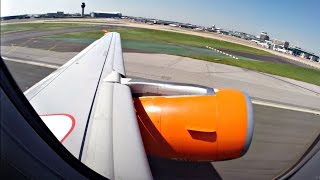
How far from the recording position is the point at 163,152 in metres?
2.80

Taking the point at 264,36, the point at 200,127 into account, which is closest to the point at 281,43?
the point at 264,36

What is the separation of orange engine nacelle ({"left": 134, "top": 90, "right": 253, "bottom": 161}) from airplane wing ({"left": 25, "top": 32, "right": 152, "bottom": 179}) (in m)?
0.36

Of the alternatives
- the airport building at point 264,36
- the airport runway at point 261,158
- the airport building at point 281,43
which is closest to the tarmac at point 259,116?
the airport runway at point 261,158

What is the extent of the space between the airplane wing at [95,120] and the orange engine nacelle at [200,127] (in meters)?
0.36

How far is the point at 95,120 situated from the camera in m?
2.21

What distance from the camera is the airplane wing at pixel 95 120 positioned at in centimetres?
164

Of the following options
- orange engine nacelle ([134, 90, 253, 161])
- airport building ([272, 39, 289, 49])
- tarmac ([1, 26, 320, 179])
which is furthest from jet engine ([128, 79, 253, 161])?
airport building ([272, 39, 289, 49])

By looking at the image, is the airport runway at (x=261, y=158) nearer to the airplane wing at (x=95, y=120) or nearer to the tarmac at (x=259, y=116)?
the tarmac at (x=259, y=116)

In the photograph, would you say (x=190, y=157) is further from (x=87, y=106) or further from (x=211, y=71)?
(x=211, y=71)

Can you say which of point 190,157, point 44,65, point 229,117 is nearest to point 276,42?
point 229,117

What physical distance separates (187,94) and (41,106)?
4.67 feet

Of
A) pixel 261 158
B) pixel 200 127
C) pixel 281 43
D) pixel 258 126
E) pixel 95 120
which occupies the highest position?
pixel 281 43

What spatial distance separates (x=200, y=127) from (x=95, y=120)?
0.96m

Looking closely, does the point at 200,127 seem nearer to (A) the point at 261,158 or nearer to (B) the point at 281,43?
(B) the point at 281,43
